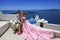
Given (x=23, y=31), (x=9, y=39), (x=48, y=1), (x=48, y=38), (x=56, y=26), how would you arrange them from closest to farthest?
(x=48, y=38)
(x=9, y=39)
(x=23, y=31)
(x=56, y=26)
(x=48, y=1)

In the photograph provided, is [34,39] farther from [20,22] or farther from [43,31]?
[20,22]

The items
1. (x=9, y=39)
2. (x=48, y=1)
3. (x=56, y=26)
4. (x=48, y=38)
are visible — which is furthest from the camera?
(x=48, y=1)

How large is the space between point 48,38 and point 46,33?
22 cm

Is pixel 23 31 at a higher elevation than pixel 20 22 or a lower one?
lower

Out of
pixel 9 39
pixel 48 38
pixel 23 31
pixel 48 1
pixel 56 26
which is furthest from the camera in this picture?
pixel 48 1

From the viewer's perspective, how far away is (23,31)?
4.17 metres

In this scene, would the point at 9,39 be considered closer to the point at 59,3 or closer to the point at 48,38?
the point at 48,38

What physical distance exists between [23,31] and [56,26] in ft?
4.40

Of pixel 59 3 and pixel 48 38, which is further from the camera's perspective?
pixel 59 3

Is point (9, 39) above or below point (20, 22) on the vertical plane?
below

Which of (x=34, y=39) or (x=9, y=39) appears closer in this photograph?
(x=34, y=39)

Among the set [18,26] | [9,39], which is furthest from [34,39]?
[18,26]

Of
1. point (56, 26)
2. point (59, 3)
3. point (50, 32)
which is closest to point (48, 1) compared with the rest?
point (59, 3)

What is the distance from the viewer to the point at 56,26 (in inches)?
182
